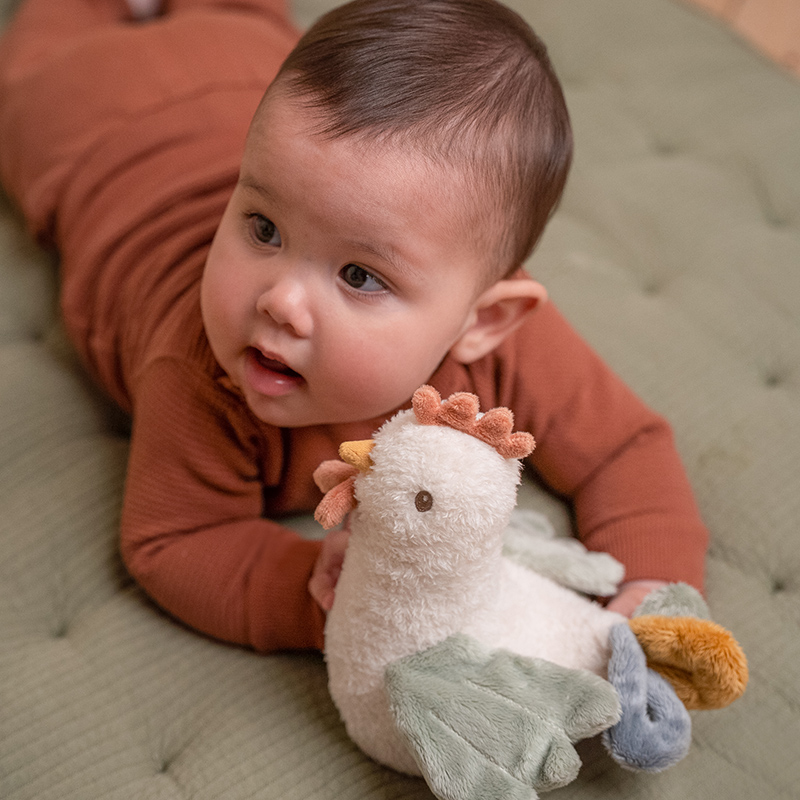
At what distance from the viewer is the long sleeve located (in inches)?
32.0

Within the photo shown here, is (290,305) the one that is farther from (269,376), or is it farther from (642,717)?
(642,717)

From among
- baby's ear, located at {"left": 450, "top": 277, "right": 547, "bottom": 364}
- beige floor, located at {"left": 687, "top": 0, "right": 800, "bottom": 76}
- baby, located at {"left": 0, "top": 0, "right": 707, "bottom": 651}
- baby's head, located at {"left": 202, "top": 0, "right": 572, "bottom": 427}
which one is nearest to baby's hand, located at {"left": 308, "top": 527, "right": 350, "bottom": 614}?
baby, located at {"left": 0, "top": 0, "right": 707, "bottom": 651}

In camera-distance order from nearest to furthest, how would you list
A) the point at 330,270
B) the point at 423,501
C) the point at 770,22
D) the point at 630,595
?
the point at 423,501
the point at 330,270
the point at 630,595
the point at 770,22

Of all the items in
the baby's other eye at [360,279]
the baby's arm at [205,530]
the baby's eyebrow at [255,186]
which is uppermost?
the baby's eyebrow at [255,186]

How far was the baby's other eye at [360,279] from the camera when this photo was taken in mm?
625

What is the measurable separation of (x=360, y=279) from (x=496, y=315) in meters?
0.20

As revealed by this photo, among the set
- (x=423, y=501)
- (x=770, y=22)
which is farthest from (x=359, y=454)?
(x=770, y=22)

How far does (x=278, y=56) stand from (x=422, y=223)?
699mm

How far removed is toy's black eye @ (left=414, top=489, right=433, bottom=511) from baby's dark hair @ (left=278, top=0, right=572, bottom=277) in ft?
0.87

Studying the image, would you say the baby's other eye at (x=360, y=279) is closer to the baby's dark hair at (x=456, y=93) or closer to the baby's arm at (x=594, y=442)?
the baby's dark hair at (x=456, y=93)

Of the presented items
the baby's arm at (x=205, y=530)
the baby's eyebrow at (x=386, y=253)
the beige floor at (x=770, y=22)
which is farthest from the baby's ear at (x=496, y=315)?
the beige floor at (x=770, y=22)

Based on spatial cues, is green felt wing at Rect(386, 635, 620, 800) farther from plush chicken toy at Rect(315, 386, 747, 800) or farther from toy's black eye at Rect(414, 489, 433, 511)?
toy's black eye at Rect(414, 489, 433, 511)

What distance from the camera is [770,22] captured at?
2.04 m

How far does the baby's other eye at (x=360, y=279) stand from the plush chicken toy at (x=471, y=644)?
0.13 metres
